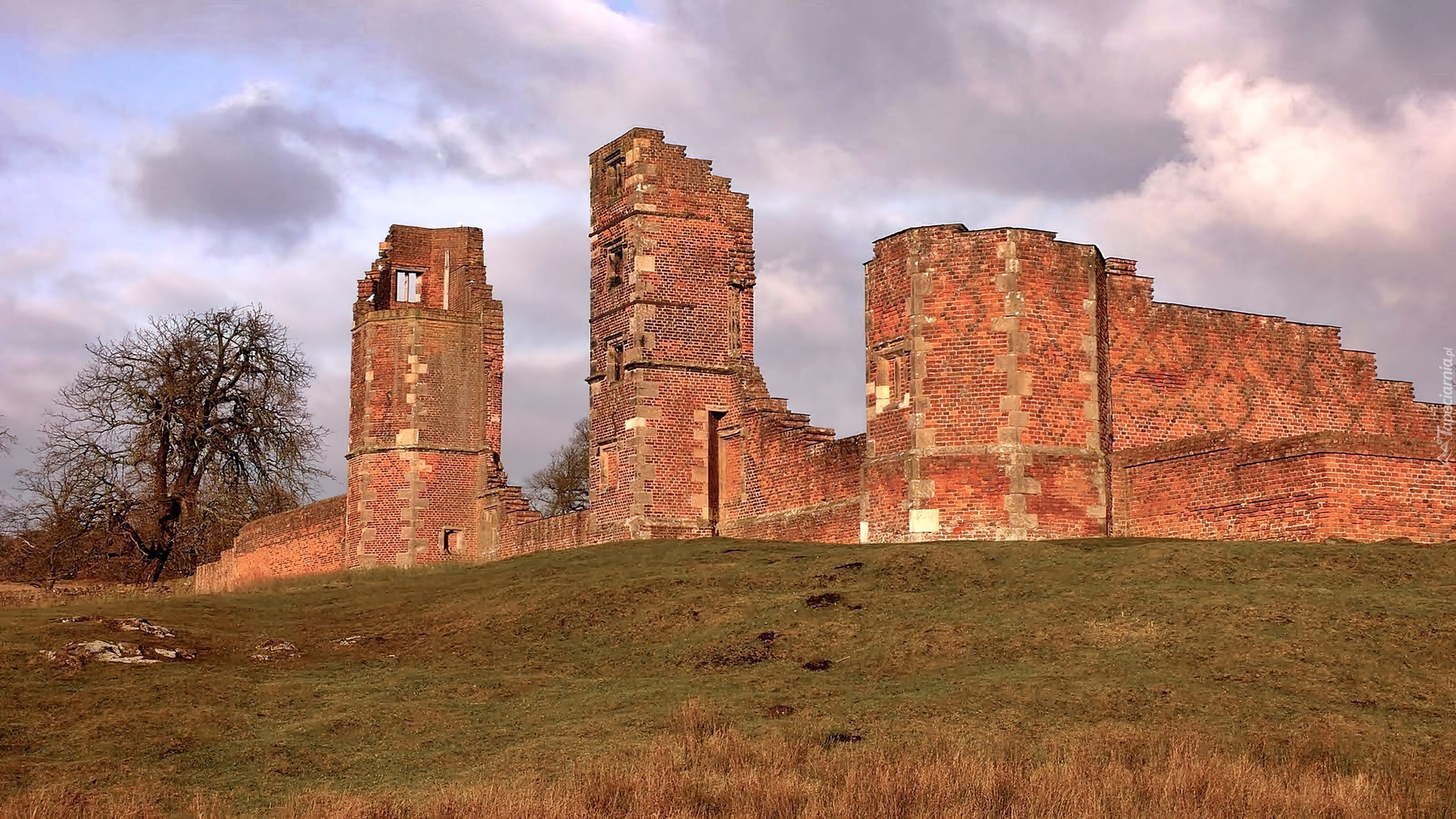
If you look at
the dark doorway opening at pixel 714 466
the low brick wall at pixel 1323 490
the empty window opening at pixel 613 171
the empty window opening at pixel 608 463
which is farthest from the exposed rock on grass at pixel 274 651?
the empty window opening at pixel 613 171

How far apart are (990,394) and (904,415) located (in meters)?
1.52

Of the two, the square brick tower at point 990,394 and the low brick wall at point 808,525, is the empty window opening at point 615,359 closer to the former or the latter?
the low brick wall at point 808,525

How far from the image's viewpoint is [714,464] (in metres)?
35.8

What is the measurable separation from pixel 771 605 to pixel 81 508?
31.2 m

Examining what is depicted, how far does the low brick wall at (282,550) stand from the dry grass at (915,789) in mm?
25969

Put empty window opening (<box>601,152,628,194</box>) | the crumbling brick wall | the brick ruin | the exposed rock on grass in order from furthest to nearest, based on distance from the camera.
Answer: empty window opening (<box>601,152,628,194</box>)
the crumbling brick wall
the brick ruin
the exposed rock on grass

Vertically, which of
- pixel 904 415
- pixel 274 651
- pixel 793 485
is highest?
pixel 904 415

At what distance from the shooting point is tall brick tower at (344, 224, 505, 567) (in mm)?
41125

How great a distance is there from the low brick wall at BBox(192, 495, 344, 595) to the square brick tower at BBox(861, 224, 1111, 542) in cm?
1751

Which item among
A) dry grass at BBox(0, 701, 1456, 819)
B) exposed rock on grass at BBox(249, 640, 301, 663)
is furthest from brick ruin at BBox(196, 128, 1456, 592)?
dry grass at BBox(0, 701, 1456, 819)

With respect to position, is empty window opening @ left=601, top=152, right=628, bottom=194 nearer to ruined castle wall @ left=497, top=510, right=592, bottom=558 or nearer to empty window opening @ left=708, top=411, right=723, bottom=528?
empty window opening @ left=708, top=411, right=723, bottom=528

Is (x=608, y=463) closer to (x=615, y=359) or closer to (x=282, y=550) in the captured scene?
(x=615, y=359)

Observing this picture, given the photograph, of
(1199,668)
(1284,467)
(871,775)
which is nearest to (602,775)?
(871,775)

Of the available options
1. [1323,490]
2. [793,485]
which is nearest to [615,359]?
[793,485]
